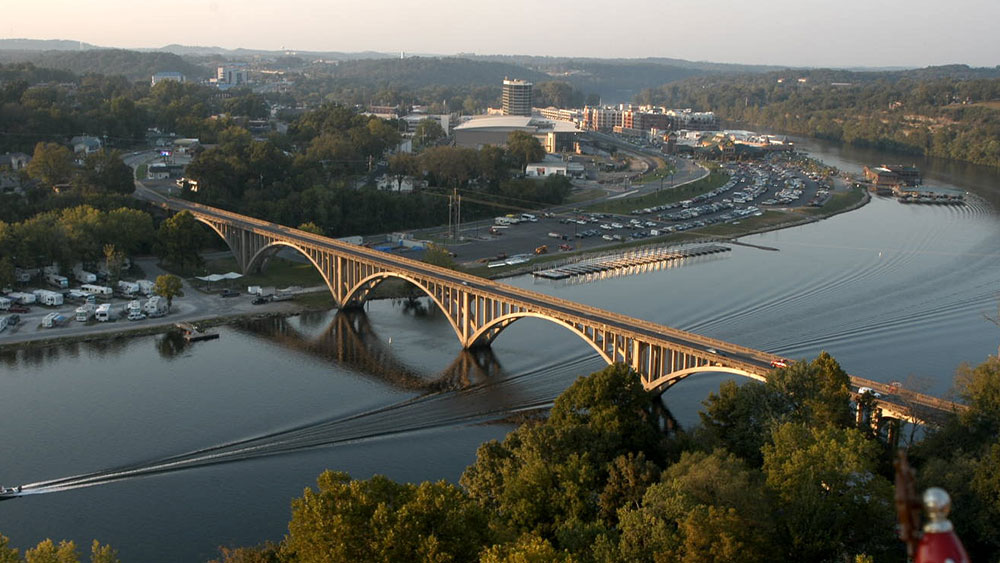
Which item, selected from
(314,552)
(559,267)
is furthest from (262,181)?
(314,552)

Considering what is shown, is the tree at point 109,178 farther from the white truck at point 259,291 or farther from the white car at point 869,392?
the white car at point 869,392

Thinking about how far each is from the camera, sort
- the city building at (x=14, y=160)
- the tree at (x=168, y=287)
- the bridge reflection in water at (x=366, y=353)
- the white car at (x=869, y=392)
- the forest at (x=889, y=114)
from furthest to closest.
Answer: the forest at (x=889, y=114), the city building at (x=14, y=160), the tree at (x=168, y=287), the bridge reflection in water at (x=366, y=353), the white car at (x=869, y=392)

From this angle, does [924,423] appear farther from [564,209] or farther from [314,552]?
[564,209]

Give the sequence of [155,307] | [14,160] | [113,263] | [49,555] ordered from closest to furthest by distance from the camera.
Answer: [49,555]
[155,307]
[113,263]
[14,160]

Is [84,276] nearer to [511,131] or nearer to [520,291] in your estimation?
[520,291]

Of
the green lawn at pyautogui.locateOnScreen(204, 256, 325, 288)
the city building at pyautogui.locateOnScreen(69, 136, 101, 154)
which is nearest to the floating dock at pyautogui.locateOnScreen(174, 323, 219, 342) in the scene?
the green lawn at pyautogui.locateOnScreen(204, 256, 325, 288)

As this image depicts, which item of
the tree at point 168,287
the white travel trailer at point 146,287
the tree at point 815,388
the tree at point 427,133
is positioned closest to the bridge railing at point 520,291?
the tree at point 815,388

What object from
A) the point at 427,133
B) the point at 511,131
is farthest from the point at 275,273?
the point at 511,131
